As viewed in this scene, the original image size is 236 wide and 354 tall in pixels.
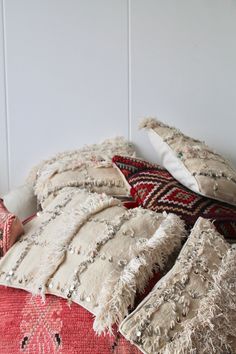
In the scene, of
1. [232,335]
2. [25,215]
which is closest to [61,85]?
[25,215]

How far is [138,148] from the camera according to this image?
1.61m

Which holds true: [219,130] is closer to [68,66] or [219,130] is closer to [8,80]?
[68,66]

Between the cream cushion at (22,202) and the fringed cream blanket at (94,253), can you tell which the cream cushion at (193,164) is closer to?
the fringed cream blanket at (94,253)

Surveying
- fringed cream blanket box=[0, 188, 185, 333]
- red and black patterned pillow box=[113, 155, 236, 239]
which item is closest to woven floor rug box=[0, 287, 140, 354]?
fringed cream blanket box=[0, 188, 185, 333]

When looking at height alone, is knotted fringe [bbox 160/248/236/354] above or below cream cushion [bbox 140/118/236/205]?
below

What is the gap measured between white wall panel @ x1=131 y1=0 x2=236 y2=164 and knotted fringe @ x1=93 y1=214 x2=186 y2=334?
0.68 m

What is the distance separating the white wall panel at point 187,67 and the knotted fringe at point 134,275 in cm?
68

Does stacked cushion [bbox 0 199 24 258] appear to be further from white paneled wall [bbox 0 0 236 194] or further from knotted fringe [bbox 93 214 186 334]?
white paneled wall [bbox 0 0 236 194]

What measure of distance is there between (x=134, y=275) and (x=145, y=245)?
9 centimetres

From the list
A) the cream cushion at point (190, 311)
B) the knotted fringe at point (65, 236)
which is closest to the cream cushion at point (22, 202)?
the knotted fringe at point (65, 236)

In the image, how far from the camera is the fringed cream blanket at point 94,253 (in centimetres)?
85

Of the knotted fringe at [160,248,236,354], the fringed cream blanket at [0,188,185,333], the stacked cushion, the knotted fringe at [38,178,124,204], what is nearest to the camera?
the knotted fringe at [160,248,236,354]

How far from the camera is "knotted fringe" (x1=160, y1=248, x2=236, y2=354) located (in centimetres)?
74

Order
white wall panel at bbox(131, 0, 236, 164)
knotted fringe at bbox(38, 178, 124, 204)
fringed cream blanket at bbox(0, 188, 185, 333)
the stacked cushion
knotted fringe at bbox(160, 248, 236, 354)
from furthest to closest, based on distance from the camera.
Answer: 1. white wall panel at bbox(131, 0, 236, 164)
2. knotted fringe at bbox(38, 178, 124, 204)
3. the stacked cushion
4. fringed cream blanket at bbox(0, 188, 185, 333)
5. knotted fringe at bbox(160, 248, 236, 354)
